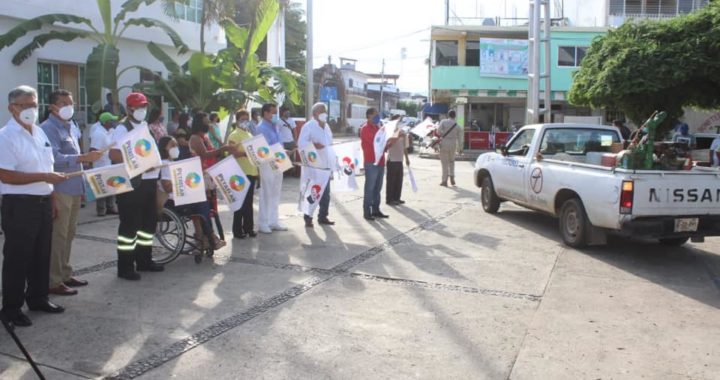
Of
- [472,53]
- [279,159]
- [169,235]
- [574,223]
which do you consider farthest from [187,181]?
[472,53]

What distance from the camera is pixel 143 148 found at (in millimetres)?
6016

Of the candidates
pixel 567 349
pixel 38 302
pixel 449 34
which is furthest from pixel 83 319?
pixel 449 34

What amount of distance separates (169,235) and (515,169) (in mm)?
5480

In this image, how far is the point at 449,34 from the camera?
34781 millimetres

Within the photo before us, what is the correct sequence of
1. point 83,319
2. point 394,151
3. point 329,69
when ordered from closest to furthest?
point 83,319, point 394,151, point 329,69

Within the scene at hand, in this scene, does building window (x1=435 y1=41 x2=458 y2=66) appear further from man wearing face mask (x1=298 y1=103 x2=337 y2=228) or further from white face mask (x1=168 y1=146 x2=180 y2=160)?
white face mask (x1=168 y1=146 x2=180 y2=160)

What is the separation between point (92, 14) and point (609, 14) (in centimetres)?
3038

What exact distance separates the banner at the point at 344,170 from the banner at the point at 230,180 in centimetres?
244

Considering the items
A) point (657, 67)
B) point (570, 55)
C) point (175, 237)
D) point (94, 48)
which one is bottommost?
point (175, 237)

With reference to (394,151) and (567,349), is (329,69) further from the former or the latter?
(567,349)

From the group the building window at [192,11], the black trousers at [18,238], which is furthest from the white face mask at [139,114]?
the building window at [192,11]

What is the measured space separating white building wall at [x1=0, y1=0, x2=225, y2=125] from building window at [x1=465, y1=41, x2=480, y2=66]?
20.2 meters

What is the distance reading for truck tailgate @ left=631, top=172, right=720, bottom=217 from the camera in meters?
7.07

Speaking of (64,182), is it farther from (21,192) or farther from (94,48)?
(94,48)
